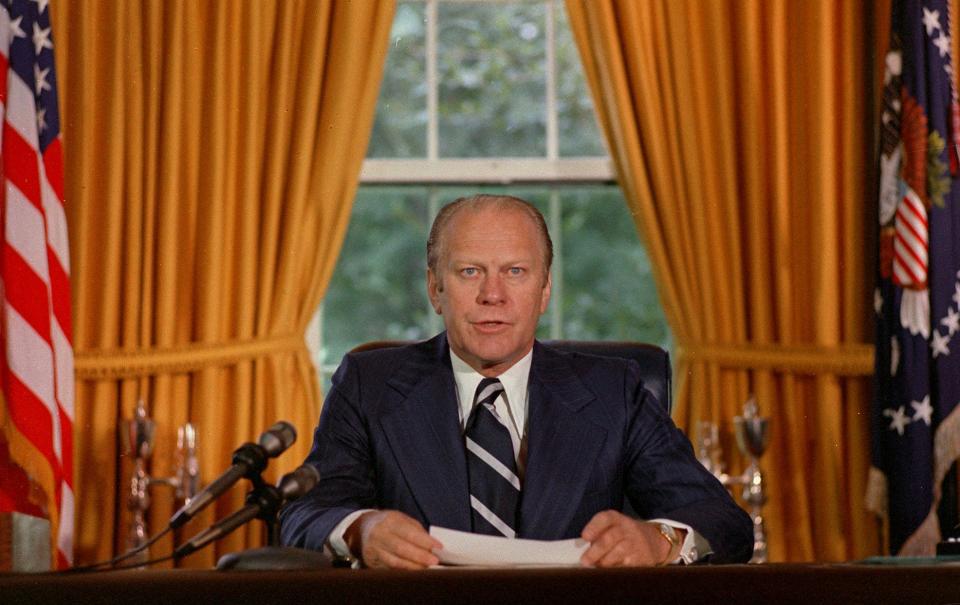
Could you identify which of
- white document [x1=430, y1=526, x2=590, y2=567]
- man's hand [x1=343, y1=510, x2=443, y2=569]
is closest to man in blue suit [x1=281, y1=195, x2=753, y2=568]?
man's hand [x1=343, y1=510, x2=443, y2=569]

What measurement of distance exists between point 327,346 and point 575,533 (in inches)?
74.5

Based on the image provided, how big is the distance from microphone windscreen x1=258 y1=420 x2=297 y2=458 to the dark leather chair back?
0.87 metres

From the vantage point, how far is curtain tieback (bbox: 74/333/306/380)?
11.6 ft

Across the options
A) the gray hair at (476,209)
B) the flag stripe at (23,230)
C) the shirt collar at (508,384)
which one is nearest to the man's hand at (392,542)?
the shirt collar at (508,384)

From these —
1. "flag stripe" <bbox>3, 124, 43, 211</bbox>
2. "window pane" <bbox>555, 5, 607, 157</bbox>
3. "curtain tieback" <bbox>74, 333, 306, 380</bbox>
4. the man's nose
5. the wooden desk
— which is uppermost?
"window pane" <bbox>555, 5, 607, 157</bbox>

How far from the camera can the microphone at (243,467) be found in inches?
61.6

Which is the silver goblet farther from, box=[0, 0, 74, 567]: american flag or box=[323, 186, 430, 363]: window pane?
box=[0, 0, 74, 567]: american flag

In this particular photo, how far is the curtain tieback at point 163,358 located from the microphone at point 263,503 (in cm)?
200

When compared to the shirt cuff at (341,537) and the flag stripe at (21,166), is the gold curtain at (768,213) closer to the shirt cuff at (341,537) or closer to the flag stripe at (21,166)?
the flag stripe at (21,166)

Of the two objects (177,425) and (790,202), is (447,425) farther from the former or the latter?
(790,202)

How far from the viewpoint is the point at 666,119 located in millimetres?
3715

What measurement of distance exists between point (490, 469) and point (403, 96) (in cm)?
199

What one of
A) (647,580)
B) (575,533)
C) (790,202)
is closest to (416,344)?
(575,533)

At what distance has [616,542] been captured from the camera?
72.2 inches
